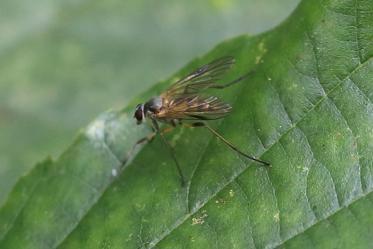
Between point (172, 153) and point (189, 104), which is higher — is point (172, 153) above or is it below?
below

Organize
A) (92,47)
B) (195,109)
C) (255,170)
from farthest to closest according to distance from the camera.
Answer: (92,47) → (195,109) → (255,170)

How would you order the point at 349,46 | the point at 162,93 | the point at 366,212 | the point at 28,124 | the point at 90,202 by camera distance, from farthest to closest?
1. the point at 28,124
2. the point at 162,93
3. the point at 90,202
4. the point at 349,46
5. the point at 366,212

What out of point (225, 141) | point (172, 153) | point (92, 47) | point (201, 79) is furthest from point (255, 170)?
point (92, 47)

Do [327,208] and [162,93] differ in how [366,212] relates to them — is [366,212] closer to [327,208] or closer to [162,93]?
[327,208]

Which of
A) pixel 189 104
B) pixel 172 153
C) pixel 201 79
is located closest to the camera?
pixel 172 153

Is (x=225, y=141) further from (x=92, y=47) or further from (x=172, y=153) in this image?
(x=92, y=47)

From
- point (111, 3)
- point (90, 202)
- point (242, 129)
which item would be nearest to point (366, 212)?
point (242, 129)

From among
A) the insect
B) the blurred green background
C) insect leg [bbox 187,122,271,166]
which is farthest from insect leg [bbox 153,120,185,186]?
the blurred green background
